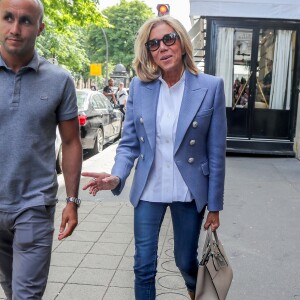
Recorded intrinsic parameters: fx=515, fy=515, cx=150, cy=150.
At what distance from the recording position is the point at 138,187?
122 inches

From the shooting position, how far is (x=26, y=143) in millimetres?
2535

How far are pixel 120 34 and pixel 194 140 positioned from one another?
51785mm

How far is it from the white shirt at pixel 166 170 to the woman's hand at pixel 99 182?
0.27 meters

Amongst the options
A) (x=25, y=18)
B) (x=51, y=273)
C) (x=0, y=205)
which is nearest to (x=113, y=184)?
(x=0, y=205)

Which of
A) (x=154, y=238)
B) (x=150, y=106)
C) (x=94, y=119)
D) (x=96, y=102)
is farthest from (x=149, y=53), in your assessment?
(x=96, y=102)

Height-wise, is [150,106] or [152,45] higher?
[152,45]

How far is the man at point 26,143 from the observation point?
99.1 inches

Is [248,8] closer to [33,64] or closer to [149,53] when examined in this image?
[149,53]

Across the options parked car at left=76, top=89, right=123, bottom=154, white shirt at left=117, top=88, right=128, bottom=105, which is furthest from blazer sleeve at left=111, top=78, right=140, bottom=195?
white shirt at left=117, top=88, right=128, bottom=105

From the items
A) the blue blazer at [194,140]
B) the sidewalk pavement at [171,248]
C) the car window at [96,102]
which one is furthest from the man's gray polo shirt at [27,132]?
the car window at [96,102]

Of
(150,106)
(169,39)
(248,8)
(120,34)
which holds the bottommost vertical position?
(150,106)

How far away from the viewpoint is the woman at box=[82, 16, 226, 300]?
3029 mm

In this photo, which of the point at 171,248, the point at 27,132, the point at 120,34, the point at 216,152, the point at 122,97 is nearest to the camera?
the point at 27,132

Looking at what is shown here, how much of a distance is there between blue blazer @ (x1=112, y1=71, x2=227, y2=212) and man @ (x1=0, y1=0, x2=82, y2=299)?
54 cm
